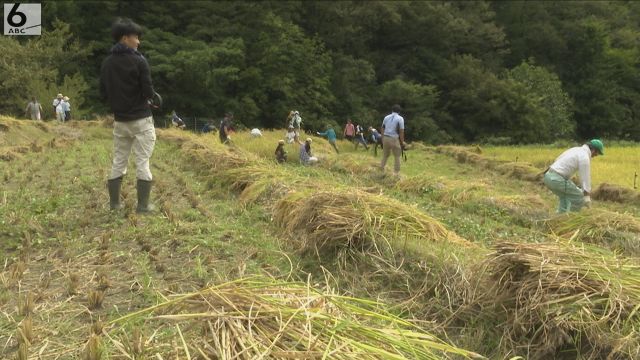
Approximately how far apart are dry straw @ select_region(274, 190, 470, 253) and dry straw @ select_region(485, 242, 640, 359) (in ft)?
2.56

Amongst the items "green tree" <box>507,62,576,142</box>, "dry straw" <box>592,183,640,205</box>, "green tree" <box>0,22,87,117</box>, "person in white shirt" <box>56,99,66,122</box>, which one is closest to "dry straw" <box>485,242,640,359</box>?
"dry straw" <box>592,183,640,205</box>

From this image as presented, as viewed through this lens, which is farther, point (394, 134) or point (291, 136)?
point (291, 136)

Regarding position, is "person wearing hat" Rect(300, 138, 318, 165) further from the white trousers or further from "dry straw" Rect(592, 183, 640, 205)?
the white trousers

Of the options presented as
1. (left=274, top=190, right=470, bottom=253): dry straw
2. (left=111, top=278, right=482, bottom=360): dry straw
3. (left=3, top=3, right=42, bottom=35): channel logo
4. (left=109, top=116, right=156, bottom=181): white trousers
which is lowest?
(left=274, top=190, right=470, bottom=253): dry straw

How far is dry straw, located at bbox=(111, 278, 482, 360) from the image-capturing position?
1939 mm

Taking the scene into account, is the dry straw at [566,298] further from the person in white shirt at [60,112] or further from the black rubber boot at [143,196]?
the person in white shirt at [60,112]

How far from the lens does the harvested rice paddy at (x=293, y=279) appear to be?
2121 millimetres

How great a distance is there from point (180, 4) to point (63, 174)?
27708 mm

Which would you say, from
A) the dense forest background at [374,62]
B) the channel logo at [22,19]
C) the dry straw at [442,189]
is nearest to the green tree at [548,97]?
the dense forest background at [374,62]

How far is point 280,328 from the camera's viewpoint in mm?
2012

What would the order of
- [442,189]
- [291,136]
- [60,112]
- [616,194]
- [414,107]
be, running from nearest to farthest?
1. [442,189]
2. [616,194]
3. [291,136]
4. [60,112]
5. [414,107]

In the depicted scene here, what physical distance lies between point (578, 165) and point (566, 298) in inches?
159

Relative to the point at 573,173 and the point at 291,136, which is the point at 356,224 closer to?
the point at 573,173

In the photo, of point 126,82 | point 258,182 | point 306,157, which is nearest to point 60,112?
point 306,157
